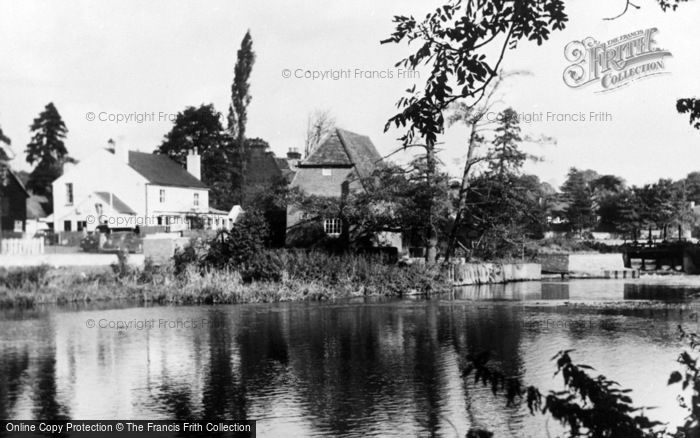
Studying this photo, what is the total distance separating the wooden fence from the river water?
304 inches

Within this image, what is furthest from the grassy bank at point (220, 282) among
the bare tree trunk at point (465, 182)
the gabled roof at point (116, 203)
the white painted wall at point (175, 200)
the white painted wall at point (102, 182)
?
the white painted wall at point (175, 200)

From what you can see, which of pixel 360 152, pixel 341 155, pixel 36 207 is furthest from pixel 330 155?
pixel 36 207

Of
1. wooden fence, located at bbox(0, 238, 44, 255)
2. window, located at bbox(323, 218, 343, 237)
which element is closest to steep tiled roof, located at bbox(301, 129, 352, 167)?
window, located at bbox(323, 218, 343, 237)

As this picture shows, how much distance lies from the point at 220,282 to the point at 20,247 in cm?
1200

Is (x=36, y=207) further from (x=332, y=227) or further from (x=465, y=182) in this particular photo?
(x=465, y=182)

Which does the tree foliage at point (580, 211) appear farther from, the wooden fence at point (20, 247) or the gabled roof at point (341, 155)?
the wooden fence at point (20, 247)

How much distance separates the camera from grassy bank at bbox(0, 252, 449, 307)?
107ft

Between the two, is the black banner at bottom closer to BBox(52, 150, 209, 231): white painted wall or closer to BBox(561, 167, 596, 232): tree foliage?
BBox(52, 150, 209, 231): white painted wall

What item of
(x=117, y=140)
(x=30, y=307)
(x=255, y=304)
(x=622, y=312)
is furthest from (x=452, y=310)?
(x=117, y=140)

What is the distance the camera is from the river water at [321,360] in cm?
1283

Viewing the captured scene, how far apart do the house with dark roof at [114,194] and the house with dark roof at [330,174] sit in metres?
15.5

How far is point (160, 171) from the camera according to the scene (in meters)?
64.2

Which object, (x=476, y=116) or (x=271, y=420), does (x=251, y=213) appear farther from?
(x=271, y=420)

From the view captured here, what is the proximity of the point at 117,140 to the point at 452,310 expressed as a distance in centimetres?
3899
